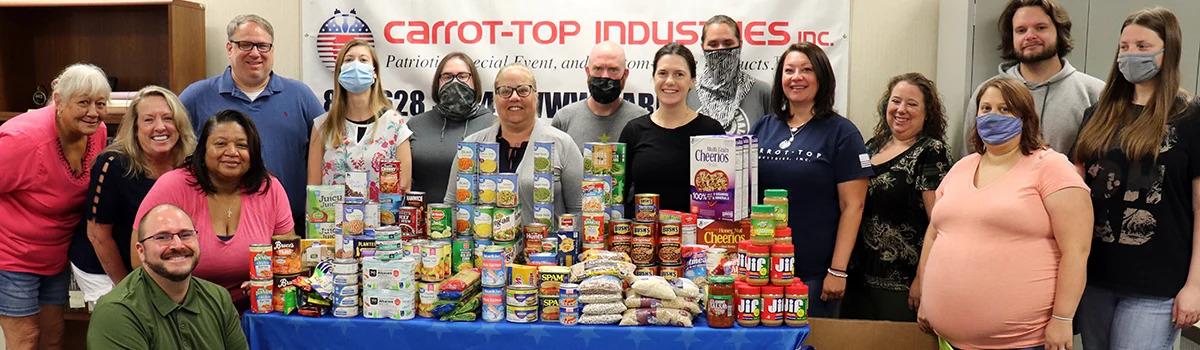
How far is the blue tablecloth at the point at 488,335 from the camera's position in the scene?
8.78 ft

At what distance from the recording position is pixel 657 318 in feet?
8.87

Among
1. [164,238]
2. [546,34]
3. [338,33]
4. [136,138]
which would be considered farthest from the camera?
[338,33]

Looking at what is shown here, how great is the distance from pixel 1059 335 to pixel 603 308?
52.5 inches

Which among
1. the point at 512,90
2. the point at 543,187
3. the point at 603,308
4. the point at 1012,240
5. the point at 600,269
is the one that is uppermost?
the point at 512,90

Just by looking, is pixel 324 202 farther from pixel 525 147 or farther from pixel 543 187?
pixel 525 147

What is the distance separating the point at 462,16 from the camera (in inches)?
202

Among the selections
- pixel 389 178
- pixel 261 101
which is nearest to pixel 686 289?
pixel 389 178

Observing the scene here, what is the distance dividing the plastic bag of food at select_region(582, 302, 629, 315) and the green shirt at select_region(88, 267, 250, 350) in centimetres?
105

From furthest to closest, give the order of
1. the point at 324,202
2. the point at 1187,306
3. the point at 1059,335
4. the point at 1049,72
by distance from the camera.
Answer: the point at 1049,72 → the point at 324,202 → the point at 1187,306 → the point at 1059,335

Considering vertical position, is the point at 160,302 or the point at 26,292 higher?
the point at 160,302

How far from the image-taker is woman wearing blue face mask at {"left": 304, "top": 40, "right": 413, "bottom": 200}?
3732mm

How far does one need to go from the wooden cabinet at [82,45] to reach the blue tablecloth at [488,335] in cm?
268

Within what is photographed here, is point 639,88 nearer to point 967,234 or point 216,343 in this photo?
point 967,234

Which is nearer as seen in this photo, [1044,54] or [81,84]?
[81,84]
